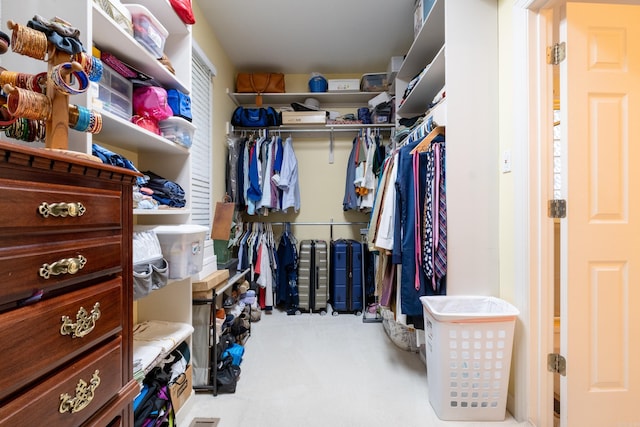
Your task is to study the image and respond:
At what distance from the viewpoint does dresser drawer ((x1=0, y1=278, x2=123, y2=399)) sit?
0.48m

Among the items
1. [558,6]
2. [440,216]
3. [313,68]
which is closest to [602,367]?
[440,216]

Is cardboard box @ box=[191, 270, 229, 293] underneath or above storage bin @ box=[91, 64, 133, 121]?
underneath

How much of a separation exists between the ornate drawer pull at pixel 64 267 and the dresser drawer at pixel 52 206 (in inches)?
2.8

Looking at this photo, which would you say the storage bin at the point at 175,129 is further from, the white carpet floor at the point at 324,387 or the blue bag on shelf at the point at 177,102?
the white carpet floor at the point at 324,387

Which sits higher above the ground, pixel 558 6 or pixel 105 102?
pixel 558 6

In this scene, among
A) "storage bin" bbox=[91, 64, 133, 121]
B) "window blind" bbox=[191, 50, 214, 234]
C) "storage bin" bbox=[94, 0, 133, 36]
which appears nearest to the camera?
"storage bin" bbox=[94, 0, 133, 36]

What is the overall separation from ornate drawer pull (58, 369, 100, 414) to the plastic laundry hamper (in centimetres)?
132

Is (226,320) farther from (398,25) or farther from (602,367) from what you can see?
(398,25)

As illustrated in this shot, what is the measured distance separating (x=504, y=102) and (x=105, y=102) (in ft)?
6.38

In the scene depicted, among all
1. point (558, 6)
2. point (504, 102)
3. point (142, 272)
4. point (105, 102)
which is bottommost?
point (142, 272)

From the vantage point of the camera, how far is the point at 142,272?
1058 mm

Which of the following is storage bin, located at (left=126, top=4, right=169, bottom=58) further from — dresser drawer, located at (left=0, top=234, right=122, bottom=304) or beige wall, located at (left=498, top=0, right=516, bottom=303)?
beige wall, located at (left=498, top=0, right=516, bottom=303)

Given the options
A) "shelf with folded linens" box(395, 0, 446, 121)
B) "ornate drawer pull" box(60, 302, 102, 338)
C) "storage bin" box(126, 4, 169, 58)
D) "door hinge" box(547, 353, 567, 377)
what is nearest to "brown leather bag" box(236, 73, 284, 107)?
"shelf with folded linens" box(395, 0, 446, 121)

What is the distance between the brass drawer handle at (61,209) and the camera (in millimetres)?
545
